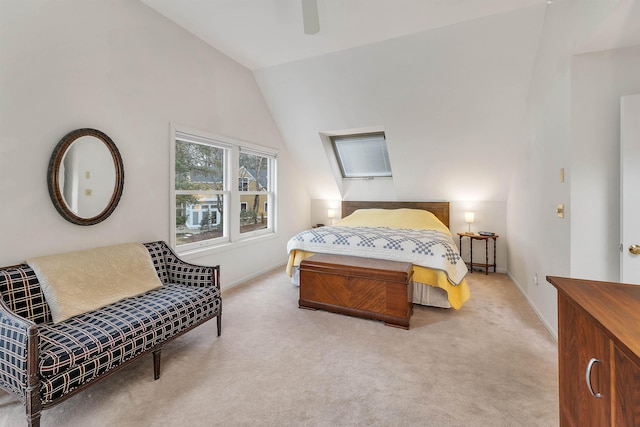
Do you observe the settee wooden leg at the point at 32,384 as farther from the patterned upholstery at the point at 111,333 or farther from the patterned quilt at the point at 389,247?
the patterned quilt at the point at 389,247

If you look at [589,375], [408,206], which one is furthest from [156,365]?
[408,206]

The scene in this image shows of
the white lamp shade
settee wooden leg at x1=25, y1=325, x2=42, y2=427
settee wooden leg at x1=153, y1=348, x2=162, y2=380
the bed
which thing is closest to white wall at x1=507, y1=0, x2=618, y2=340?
the bed

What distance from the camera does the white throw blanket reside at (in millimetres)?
1815

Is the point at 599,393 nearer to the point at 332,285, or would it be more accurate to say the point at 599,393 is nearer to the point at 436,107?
the point at 332,285

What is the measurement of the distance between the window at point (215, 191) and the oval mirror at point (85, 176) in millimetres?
612

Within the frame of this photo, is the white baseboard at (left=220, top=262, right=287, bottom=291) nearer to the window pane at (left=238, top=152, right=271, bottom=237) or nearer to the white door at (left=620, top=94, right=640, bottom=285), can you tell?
the window pane at (left=238, top=152, right=271, bottom=237)

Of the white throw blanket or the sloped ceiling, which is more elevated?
the sloped ceiling

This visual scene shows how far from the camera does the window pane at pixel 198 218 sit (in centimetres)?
321

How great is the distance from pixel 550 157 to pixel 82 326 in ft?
12.5

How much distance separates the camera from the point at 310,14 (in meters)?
1.85

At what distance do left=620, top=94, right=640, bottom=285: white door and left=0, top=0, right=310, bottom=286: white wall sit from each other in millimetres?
3696

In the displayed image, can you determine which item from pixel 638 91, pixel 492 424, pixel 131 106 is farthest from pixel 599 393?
pixel 131 106

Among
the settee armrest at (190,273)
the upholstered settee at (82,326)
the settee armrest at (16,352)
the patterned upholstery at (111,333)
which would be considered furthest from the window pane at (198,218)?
the settee armrest at (16,352)

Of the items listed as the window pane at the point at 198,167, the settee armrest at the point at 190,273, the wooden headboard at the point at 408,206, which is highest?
the window pane at the point at 198,167
